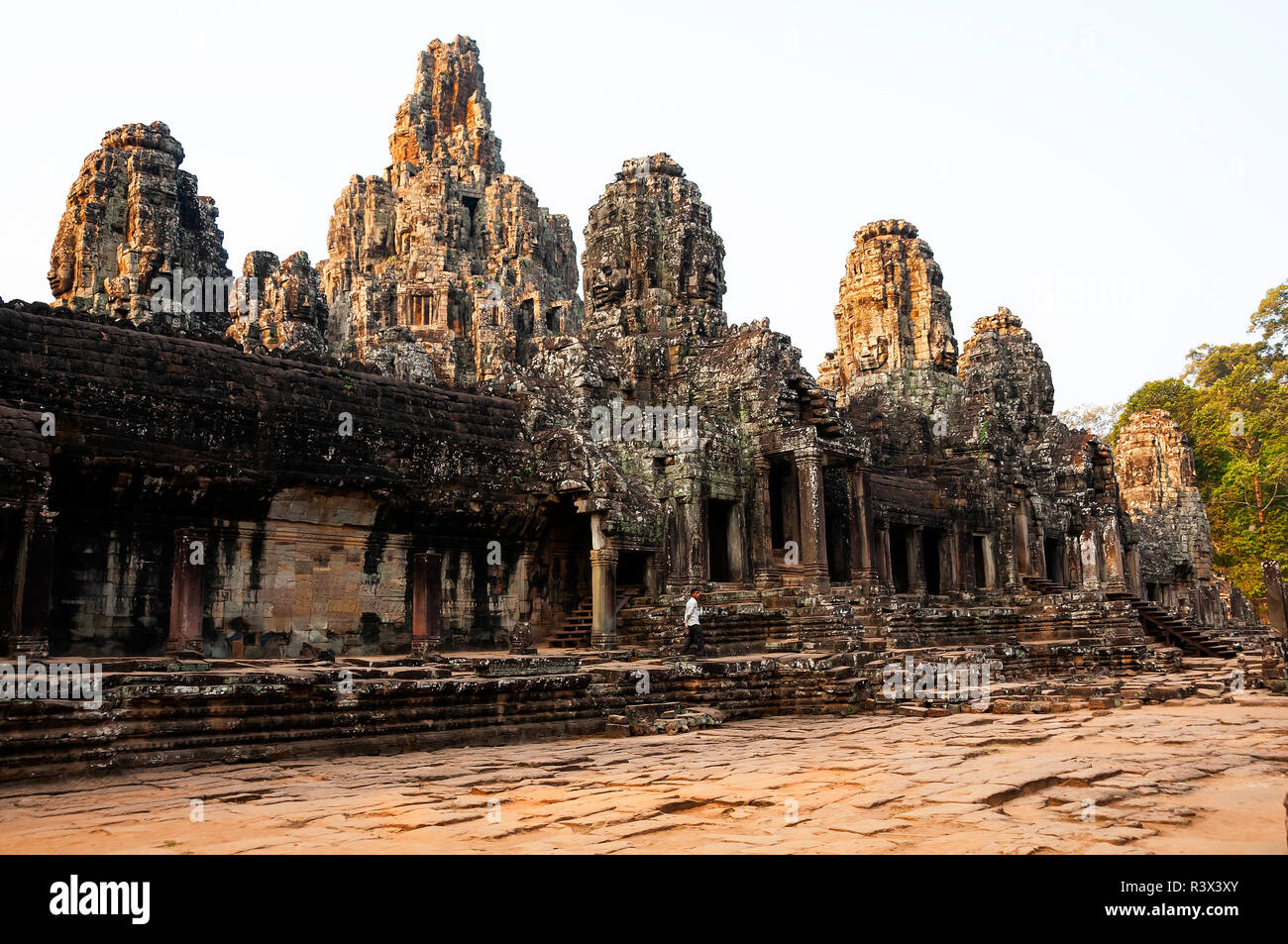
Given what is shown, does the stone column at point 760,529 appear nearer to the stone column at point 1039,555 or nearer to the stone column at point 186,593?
the stone column at point 186,593

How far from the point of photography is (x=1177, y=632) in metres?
24.7

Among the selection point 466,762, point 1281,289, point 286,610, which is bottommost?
point 466,762

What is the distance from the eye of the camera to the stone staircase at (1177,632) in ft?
78.7

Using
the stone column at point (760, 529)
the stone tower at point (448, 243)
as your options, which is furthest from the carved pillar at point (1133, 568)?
the stone tower at point (448, 243)

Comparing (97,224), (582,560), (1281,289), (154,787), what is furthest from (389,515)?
(1281,289)

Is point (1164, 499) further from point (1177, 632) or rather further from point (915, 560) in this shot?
point (915, 560)

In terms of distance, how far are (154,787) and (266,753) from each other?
141 centimetres

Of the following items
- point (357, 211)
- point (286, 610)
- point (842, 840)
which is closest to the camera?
point (842, 840)

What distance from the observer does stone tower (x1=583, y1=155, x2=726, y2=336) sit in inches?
877

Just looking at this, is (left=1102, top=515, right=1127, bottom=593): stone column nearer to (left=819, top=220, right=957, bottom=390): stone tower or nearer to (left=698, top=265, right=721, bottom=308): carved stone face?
(left=819, top=220, right=957, bottom=390): stone tower

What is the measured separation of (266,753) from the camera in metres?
8.52

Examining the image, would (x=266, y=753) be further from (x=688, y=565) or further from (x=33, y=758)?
(x=688, y=565)
